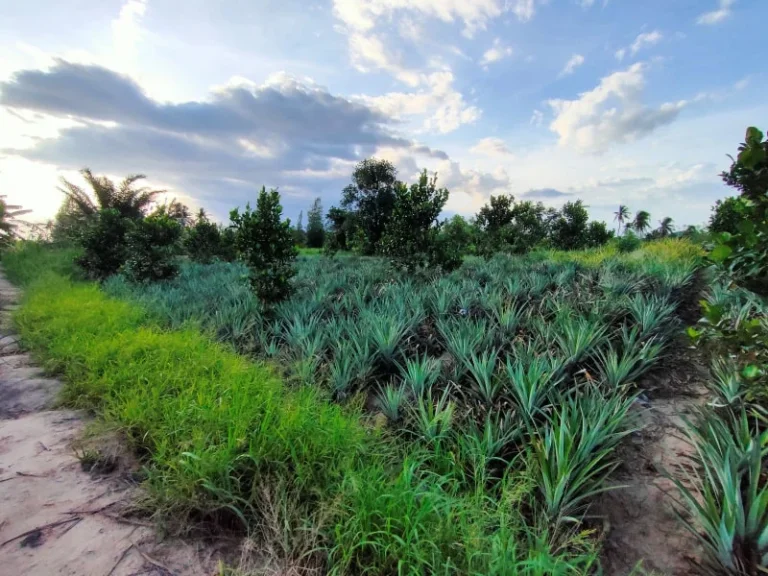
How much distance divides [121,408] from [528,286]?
5.43m

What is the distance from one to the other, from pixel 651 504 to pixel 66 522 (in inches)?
125

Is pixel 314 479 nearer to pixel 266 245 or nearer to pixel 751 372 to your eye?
pixel 751 372

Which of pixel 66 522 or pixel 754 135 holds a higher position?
pixel 754 135

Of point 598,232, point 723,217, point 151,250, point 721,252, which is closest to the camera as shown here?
point 721,252

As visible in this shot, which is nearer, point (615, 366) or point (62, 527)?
point (62, 527)

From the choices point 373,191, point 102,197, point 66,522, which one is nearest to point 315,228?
point 373,191

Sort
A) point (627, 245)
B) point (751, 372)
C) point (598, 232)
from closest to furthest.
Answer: point (751, 372) → point (627, 245) → point (598, 232)

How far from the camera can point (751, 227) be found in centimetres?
196

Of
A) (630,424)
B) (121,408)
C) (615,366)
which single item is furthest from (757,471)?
(121,408)

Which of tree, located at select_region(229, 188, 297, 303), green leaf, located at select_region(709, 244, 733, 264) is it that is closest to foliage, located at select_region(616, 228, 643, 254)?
tree, located at select_region(229, 188, 297, 303)

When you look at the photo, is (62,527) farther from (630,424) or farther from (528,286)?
(528,286)

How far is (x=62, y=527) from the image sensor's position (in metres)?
1.92

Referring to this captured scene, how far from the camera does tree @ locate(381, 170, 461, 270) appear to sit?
8.38m

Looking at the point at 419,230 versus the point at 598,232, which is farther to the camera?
the point at 598,232
